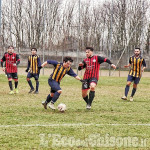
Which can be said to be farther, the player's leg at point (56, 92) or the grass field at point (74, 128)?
the player's leg at point (56, 92)

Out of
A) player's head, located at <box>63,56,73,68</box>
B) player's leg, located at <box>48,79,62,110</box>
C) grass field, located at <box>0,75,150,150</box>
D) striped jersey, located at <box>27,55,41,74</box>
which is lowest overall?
grass field, located at <box>0,75,150,150</box>

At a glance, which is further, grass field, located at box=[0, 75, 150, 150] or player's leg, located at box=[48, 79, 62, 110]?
player's leg, located at box=[48, 79, 62, 110]

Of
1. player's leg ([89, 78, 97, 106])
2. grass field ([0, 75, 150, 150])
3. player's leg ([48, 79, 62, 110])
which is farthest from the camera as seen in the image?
player's leg ([89, 78, 97, 106])

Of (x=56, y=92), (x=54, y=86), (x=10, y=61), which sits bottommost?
(x=56, y=92)

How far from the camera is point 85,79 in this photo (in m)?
9.64

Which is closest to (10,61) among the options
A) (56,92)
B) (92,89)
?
(56,92)

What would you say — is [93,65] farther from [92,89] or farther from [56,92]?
[56,92]

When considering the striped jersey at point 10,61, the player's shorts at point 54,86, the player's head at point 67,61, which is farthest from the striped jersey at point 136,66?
the striped jersey at point 10,61

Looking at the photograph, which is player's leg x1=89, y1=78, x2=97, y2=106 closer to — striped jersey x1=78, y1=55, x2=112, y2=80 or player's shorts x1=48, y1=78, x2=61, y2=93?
striped jersey x1=78, y1=55, x2=112, y2=80

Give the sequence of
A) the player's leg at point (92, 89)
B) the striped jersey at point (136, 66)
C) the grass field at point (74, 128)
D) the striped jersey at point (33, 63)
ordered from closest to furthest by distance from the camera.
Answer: the grass field at point (74, 128) → the player's leg at point (92, 89) → the striped jersey at point (136, 66) → the striped jersey at point (33, 63)

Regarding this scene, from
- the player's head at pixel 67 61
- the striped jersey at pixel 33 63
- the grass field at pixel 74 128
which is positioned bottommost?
the grass field at pixel 74 128

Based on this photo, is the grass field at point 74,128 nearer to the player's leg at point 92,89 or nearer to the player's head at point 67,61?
the player's leg at point 92,89

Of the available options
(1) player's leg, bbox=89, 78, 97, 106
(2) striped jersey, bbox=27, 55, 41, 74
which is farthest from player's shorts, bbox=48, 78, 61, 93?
(2) striped jersey, bbox=27, 55, 41, 74

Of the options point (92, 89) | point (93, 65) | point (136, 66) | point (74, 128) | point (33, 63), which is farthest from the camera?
point (33, 63)
